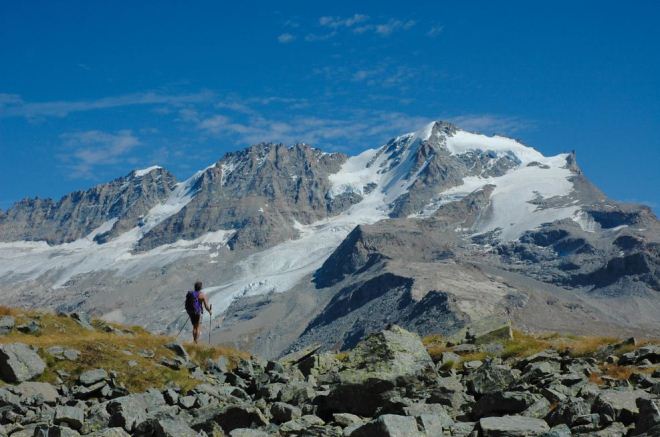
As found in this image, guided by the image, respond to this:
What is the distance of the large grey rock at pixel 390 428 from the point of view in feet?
44.5

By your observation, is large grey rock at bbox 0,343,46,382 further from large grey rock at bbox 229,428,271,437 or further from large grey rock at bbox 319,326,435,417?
large grey rock at bbox 229,428,271,437

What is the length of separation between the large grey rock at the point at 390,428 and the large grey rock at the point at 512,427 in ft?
4.63

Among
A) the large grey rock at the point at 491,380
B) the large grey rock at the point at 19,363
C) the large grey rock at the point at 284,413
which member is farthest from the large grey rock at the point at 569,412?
the large grey rock at the point at 19,363

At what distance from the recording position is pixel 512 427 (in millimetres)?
14008

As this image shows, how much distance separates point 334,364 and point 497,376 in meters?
8.84

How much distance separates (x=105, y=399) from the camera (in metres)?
21.7

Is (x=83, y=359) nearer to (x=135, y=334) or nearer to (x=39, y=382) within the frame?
(x=39, y=382)

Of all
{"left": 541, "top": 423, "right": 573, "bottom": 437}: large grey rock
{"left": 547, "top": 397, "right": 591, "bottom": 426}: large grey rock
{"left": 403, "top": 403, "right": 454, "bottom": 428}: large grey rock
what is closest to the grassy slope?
{"left": 547, "top": 397, "right": 591, "bottom": 426}: large grey rock

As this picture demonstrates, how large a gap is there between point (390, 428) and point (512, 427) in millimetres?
2536

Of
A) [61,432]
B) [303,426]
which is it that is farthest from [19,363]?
[303,426]

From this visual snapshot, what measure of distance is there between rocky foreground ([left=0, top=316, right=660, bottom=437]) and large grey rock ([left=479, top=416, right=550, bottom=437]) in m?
0.02

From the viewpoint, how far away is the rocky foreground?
567 inches

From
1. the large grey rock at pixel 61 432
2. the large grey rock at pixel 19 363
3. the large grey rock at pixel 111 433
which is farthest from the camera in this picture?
the large grey rock at pixel 19 363

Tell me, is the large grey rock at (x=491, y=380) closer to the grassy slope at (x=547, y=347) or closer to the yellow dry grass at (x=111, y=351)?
the grassy slope at (x=547, y=347)
